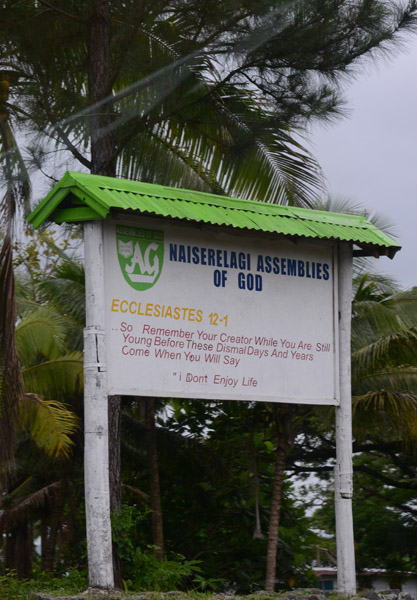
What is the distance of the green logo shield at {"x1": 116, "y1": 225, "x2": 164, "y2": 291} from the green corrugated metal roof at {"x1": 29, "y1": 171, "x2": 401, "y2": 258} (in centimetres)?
23

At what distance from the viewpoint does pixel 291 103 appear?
11523 mm

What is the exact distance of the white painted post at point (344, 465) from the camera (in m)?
8.33

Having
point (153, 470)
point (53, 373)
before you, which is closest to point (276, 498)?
point (153, 470)

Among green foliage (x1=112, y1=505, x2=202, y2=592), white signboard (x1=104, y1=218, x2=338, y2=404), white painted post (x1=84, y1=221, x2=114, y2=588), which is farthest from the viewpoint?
green foliage (x1=112, y1=505, x2=202, y2=592)

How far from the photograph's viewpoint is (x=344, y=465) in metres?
8.41

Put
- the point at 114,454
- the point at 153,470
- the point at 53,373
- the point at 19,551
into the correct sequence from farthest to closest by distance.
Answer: the point at 19,551 < the point at 153,470 < the point at 53,373 < the point at 114,454

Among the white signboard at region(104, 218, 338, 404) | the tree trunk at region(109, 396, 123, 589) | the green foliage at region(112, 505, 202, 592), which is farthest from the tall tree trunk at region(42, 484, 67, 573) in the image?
the white signboard at region(104, 218, 338, 404)

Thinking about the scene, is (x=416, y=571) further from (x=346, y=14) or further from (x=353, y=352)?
(x=346, y=14)

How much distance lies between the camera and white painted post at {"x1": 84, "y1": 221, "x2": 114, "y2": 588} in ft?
23.1

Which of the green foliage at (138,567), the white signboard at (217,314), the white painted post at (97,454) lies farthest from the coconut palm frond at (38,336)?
the white painted post at (97,454)

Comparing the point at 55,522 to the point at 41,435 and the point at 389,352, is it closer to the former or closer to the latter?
the point at 41,435

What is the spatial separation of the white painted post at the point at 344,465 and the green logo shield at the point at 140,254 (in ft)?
6.54

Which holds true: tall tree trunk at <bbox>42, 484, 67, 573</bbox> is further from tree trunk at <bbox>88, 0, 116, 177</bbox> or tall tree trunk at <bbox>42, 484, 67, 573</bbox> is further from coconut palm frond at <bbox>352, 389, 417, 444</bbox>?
tree trunk at <bbox>88, 0, 116, 177</bbox>

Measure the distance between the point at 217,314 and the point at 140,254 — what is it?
852 millimetres
